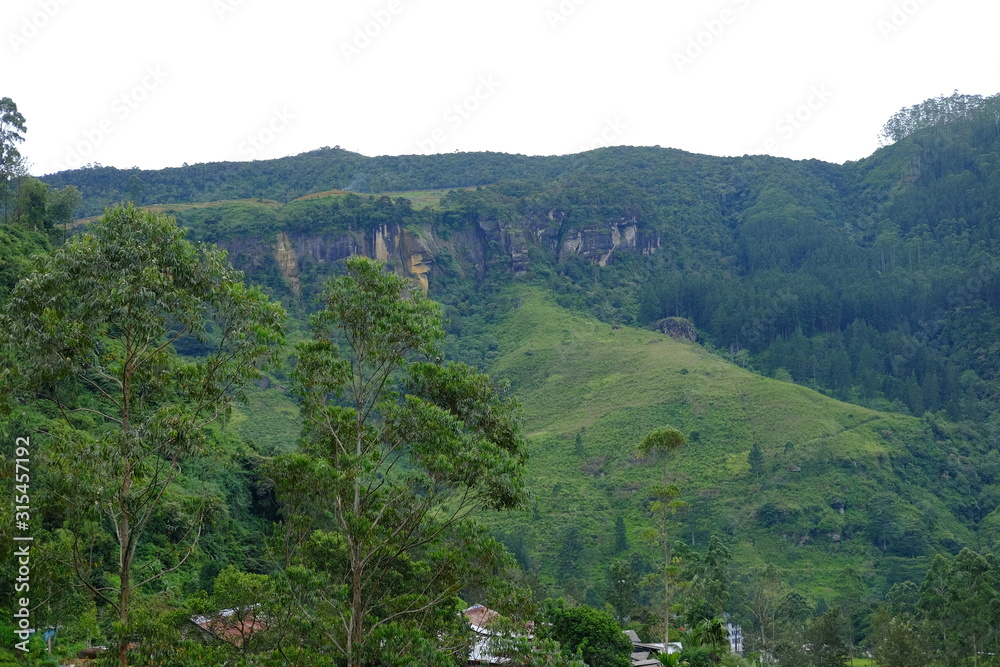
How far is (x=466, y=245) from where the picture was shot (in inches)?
5536

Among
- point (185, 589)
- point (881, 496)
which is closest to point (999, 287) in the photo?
point (881, 496)

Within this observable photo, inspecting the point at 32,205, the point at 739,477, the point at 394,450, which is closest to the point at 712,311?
the point at 739,477

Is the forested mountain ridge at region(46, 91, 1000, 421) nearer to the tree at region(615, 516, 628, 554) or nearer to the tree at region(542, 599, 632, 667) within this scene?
the tree at region(615, 516, 628, 554)

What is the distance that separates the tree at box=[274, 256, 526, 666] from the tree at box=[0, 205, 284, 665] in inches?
56.9

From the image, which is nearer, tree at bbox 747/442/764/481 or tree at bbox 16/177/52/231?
tree at bbox 16/177/52/231

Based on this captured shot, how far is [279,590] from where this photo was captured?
595 inches

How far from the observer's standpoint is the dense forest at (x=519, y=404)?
15.0m

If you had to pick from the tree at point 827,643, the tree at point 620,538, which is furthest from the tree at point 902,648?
the tree at point 620,538

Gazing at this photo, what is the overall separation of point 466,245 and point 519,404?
125 metres

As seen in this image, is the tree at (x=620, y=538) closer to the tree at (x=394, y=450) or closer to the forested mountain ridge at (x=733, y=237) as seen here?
the forested mountain ridge at (x=733, y=237)

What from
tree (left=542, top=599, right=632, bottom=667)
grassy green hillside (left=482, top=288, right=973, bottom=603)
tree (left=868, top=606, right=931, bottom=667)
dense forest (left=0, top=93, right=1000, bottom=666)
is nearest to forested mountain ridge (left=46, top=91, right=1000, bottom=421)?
dense forest (left=0, top=93, right=1000, bottom=666)

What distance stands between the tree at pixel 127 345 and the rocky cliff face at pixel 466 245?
4188 inches

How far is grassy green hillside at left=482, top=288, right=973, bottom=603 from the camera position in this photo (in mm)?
69125

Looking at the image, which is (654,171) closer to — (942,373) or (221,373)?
(942,373)
